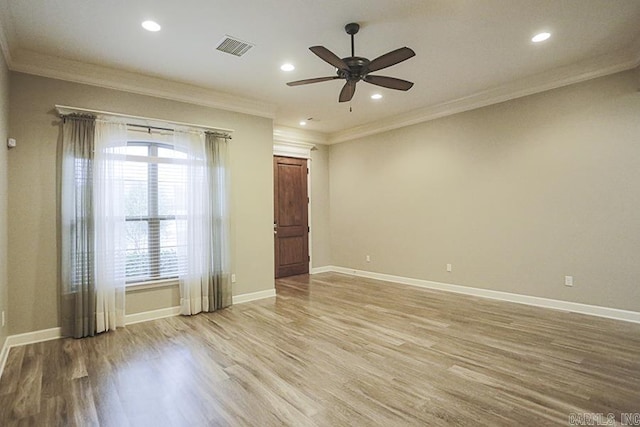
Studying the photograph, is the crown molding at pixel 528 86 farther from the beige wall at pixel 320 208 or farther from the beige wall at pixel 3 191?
the beige wall at pixel 3 191

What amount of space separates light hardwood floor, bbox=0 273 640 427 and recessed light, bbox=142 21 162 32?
317 centimetres

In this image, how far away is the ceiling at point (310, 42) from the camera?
111 inches

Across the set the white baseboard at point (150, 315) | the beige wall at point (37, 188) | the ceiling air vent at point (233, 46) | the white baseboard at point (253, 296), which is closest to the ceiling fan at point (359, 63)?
the ceiling air vent at point (233, 46)

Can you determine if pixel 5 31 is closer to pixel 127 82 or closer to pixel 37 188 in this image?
pixel 127 82

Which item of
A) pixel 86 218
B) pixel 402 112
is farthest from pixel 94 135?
pixel 402 112

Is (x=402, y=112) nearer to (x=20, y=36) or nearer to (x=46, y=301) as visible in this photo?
(x=20, y=36)

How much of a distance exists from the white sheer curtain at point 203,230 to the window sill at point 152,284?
0.48 ft

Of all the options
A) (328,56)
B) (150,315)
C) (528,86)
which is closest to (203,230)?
(150,315)

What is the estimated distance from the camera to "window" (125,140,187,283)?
4141 mm

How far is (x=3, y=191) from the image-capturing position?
317 centimetres

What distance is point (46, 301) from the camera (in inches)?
140

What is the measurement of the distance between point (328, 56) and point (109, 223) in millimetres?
3172

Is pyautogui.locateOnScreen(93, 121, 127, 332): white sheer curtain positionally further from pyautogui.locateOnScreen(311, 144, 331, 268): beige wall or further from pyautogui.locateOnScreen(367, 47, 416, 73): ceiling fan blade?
pyautogui.locateOnScreen(311, 144, 331, 268): beige wall

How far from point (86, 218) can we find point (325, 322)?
307cm
